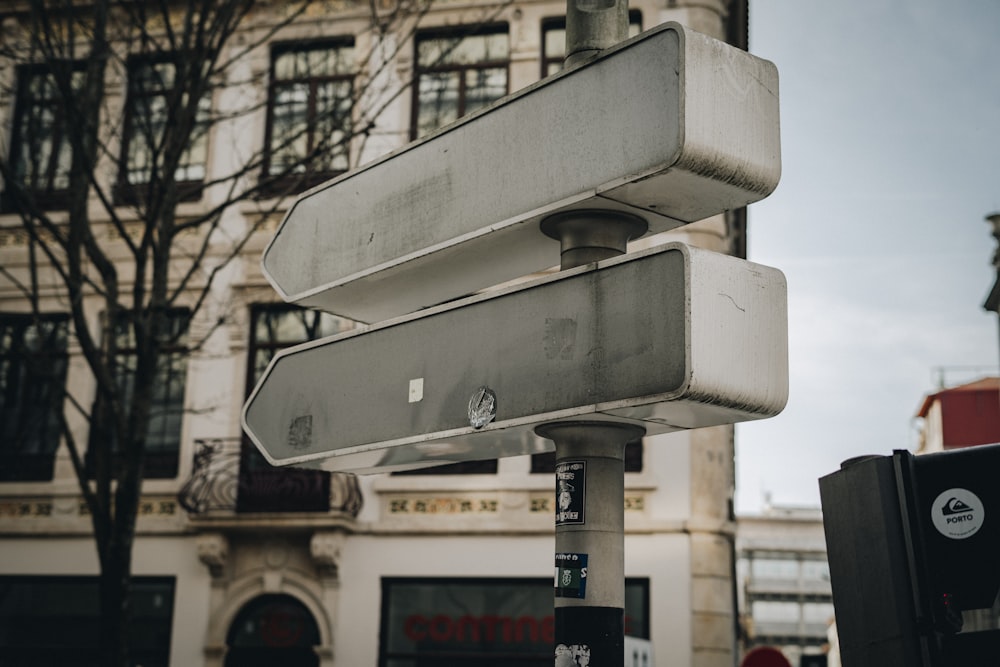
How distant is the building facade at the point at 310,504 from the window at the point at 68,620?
3 cm

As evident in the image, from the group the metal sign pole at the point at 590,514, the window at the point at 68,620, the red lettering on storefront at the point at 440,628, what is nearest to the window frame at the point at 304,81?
the window at the point at 68,620

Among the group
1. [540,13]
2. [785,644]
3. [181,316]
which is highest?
[540,13]

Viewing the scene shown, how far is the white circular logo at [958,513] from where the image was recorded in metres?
2.17

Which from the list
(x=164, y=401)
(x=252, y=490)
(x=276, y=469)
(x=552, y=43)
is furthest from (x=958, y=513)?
(x=164, y=401)

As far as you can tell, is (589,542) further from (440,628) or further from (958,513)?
(440,628)

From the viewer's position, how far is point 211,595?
588 inches

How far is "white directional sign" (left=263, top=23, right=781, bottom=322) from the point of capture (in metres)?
2.43

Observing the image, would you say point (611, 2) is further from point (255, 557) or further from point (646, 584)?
point (255, 557)

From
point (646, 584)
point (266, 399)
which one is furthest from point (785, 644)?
point (266, 399)

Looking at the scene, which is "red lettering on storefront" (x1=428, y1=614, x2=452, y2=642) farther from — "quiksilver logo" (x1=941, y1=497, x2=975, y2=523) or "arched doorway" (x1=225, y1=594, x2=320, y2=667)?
"quiksilver logo" (x1=941, y1=497, x2=975, y2=523)

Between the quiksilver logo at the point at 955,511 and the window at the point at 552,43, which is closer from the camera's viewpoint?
the quiksilver logo at the point at 955,511

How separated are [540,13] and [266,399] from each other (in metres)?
13.4

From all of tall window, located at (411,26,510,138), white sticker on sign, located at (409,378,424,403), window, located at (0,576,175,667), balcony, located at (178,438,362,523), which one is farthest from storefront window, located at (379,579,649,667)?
white sticker on sign, located at (409,378,424,403)

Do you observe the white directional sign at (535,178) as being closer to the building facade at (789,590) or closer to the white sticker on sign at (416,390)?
the white sticker on sign at (416,390)
